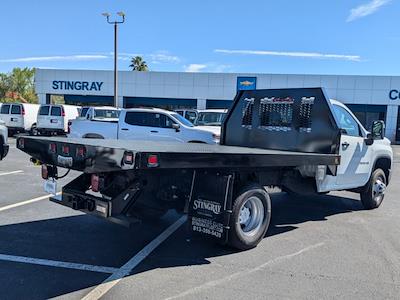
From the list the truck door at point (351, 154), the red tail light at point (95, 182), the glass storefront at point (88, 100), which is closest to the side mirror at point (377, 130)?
the truck door at point (351, 154)

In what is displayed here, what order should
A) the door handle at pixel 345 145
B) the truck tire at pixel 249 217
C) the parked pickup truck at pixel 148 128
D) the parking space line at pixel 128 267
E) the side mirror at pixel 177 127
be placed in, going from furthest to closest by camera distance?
the side mirror at pixel 177 127 < the parked pickup truck at pixel 148 128 < the door handle at pixel 345 145 < the truck tire at pixel 249 217 < the parking space line at pixel 128 267

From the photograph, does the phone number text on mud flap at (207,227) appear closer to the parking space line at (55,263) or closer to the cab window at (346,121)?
the parking space line at (55,263)

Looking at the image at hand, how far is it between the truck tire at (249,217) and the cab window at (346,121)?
234 centimetres

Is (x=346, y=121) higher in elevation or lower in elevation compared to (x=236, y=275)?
higher

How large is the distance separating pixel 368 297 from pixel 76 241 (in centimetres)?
357

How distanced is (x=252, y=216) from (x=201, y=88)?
33.7m

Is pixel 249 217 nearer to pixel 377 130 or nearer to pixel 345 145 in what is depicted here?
pixel 345 145

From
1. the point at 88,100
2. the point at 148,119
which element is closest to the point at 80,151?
the point at 148,119

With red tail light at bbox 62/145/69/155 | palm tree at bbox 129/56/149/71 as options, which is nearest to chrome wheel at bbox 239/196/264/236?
red tail light at bbox 62/145/69/155

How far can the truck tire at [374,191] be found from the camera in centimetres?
833

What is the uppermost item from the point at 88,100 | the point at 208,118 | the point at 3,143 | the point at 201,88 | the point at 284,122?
the point at 201,88

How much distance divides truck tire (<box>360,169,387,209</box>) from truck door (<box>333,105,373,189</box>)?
0.29m

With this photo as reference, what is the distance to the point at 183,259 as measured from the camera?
5262mm

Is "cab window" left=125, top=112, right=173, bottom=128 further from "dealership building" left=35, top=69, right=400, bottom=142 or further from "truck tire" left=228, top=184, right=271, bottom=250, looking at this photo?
"dealership building" left=35, top=69, right=400, bottom=142
